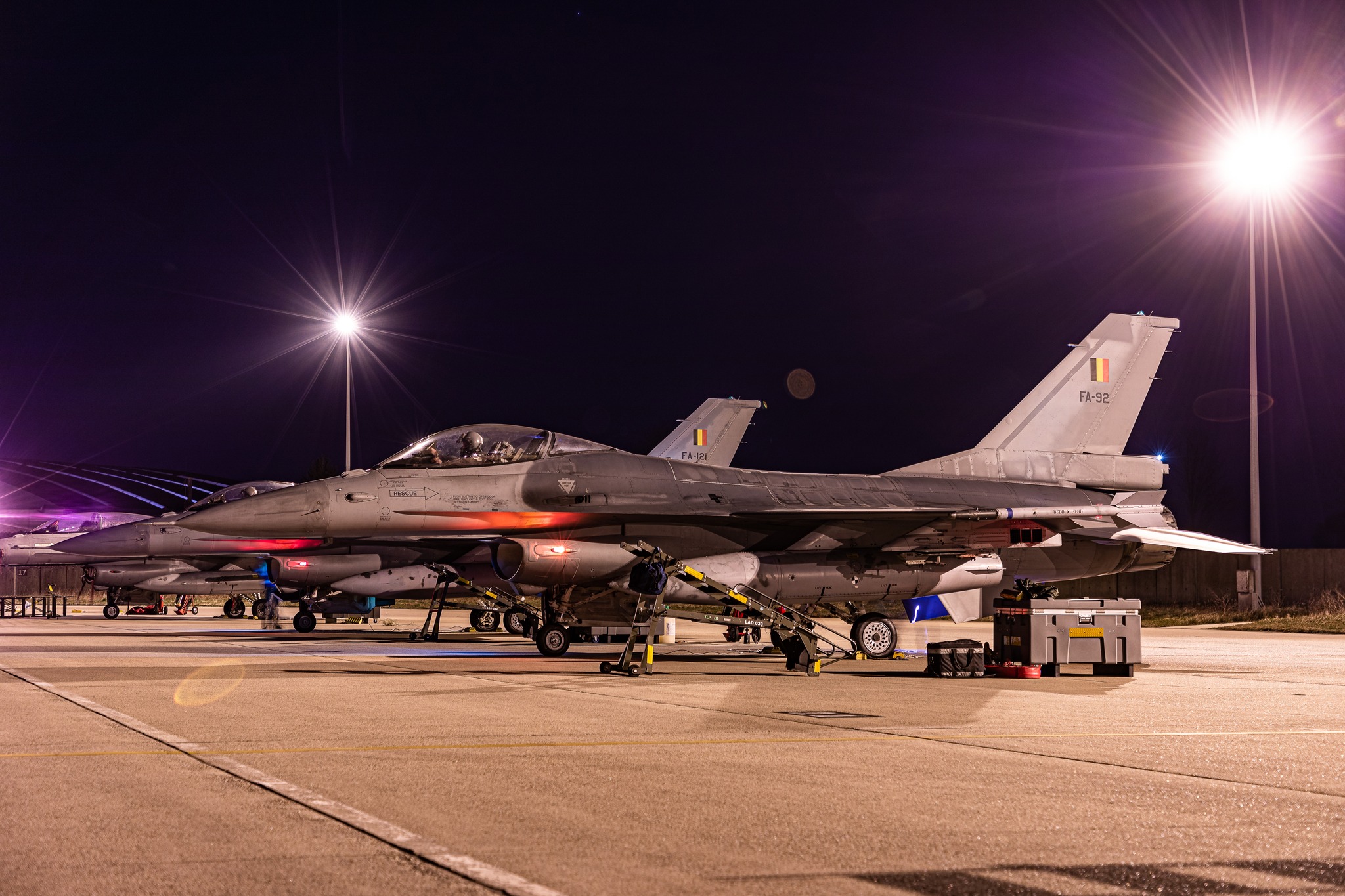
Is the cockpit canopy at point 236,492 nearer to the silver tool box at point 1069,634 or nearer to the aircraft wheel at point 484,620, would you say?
the aircraft wheel at point 484,620

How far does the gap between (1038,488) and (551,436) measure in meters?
8.47

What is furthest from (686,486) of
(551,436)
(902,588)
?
(902,588)

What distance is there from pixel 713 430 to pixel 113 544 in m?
14.2

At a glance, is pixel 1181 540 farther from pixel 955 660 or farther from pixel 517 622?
pixel 517 622

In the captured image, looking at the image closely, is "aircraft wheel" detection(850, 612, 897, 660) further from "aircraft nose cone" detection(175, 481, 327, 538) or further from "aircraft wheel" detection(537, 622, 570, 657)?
"aircraft nose cone" detection(175, 481, 327, 538)

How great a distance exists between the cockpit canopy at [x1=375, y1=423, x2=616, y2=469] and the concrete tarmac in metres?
4.53

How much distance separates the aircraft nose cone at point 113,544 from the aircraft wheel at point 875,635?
52.6 ft

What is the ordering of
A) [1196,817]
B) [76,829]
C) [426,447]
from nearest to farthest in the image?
[76,829], [1196,817], [426,447]

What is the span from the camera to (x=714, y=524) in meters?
18.2

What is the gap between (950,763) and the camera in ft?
23.6

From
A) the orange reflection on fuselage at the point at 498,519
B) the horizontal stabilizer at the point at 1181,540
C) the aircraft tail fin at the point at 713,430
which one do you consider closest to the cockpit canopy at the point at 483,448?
the orange reflection on fuselage at the point at 498,519

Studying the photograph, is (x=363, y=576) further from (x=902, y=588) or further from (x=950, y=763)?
(x=950, y=763)

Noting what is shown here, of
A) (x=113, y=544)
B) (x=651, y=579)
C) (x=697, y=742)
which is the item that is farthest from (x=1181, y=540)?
(x=113, y=544)

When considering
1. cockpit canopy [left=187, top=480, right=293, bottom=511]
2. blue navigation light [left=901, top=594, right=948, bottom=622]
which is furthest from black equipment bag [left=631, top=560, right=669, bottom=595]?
cockpit canopy [left=187, top=480, right=293, bottom=511]
